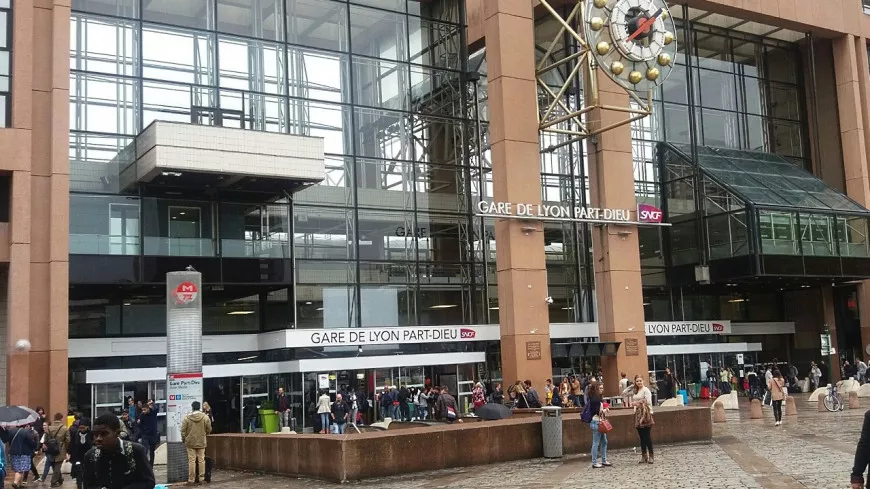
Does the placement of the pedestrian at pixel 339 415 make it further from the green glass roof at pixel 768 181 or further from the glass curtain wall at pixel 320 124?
the green glass roof at pixel 768 181

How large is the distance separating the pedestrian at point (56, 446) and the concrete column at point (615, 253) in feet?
75.3

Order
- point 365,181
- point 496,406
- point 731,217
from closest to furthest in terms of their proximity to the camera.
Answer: point 496,406
point 365,181
point 731,217

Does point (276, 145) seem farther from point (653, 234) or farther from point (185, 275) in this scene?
point (653, 234)

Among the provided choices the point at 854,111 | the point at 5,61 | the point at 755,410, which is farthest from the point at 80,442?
the point at 854,111

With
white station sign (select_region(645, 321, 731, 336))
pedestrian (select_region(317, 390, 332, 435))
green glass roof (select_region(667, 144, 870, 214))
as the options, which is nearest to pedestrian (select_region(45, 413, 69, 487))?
pedestrian (select_region(317, 390, 332, 435))

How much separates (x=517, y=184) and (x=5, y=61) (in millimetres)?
18885

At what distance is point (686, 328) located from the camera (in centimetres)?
4481

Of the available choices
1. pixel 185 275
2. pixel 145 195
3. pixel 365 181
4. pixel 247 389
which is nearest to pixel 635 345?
pixel 365 181

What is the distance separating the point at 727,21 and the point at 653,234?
42.4 feet

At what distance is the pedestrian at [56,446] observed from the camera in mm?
20922

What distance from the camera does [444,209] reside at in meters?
40.8

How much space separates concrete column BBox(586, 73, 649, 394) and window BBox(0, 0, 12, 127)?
2210 centimetres

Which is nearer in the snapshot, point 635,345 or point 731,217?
point 635,345

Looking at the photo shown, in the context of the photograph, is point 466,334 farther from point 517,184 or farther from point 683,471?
point 683,471
